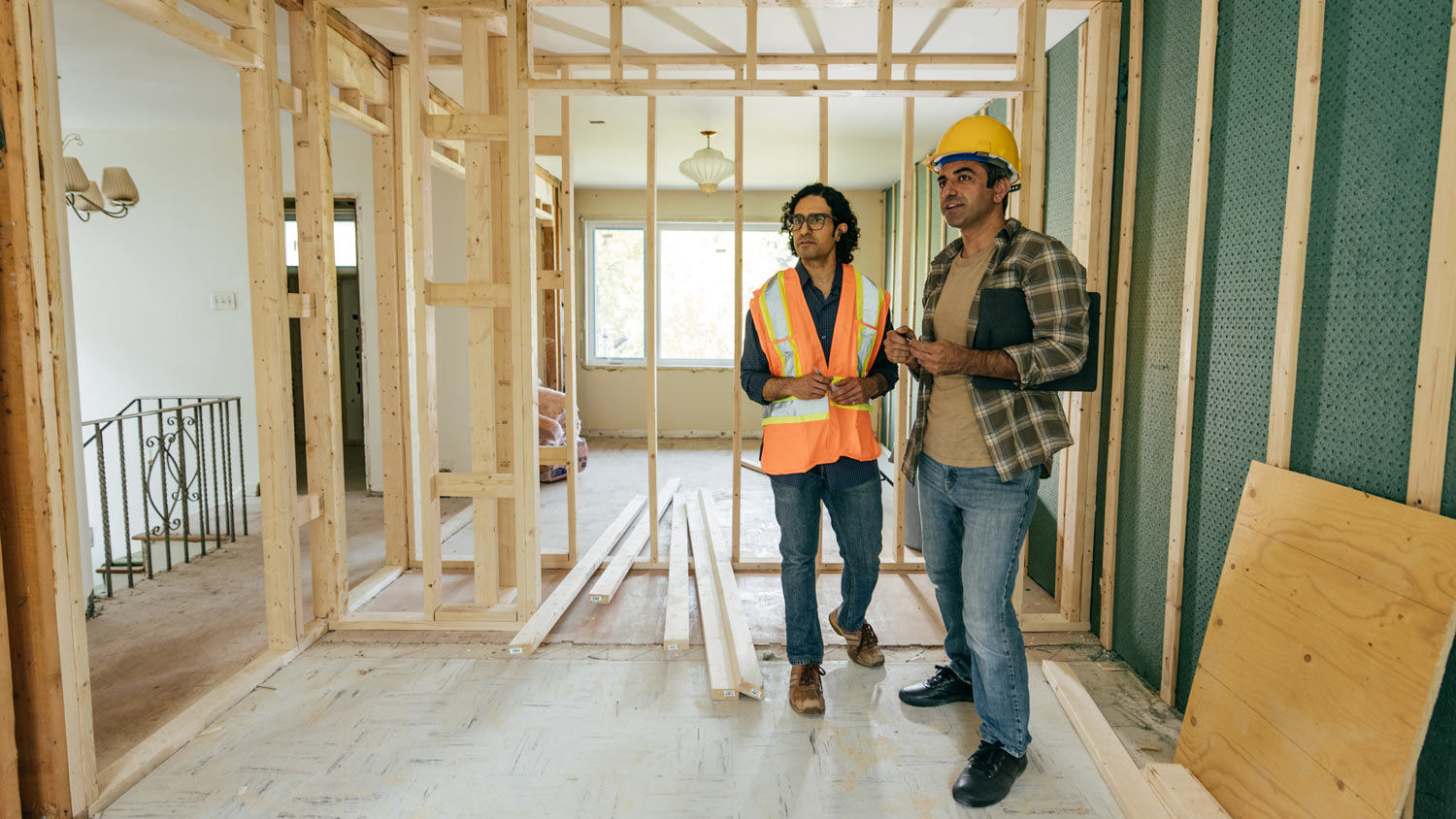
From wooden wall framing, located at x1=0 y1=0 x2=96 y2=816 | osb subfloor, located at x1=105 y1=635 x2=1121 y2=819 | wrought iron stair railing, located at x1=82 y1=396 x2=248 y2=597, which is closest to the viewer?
wooden wall framing, located at x1=0 y1=0 x2=96 y2=816

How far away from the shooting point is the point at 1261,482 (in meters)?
2.14

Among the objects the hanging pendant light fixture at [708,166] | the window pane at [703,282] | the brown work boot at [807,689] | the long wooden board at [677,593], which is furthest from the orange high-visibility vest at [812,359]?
the window pane at [703,282]

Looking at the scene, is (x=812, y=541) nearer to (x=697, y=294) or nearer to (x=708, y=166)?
(x=708, y=166)

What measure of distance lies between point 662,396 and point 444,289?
229 inches

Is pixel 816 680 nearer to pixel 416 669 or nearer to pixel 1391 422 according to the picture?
pixel 416 669

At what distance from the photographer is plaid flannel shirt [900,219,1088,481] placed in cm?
197

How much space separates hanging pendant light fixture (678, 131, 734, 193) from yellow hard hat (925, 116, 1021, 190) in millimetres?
3941

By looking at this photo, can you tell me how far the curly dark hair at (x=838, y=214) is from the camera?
244cm

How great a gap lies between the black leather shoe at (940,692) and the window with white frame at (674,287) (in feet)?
21.4

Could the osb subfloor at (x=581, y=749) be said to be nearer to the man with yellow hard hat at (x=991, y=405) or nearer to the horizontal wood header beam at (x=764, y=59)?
the man with yellow hard hat at (x=991, y=405)

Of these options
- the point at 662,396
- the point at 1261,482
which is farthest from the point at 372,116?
the point at 662,396

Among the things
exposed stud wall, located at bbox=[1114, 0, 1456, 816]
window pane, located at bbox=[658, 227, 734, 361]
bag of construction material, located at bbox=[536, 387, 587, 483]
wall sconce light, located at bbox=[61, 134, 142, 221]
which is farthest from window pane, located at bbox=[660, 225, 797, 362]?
exposed stud wall, located at bbox=[1114, 0, 1456, 816]

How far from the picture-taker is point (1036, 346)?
6.49 feet

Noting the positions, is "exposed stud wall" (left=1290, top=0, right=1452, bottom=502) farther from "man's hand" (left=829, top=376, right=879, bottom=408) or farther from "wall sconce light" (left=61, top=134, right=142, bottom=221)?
"wall sconce light" (left=61, top=134, right=142, bottom=221)
